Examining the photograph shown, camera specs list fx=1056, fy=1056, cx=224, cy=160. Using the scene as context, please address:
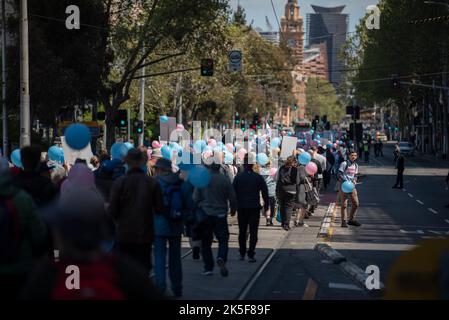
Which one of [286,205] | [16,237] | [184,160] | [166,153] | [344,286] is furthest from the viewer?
[286,205]

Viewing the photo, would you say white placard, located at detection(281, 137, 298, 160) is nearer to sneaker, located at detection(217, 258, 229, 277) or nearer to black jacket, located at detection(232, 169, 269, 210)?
black jacket, located at detection(232, 169, 269, 210)

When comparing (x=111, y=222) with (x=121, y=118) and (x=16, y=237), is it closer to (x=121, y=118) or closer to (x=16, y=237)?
(x=16, y=237)

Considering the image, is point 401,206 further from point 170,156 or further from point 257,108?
point 257,108

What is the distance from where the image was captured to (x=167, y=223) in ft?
39.5

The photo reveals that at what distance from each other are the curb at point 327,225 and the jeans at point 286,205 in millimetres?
771

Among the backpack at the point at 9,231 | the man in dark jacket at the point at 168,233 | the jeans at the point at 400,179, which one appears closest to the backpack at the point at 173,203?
the man in dark jacket at the point at 168,233

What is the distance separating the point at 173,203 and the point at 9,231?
15.2 ft

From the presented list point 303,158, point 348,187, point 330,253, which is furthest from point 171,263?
point 303,158

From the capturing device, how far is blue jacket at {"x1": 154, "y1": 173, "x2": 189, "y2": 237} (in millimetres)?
12055

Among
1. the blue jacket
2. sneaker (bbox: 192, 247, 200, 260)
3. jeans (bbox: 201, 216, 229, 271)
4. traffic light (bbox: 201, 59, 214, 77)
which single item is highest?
traffic light (bbox: 201, 59, 214, 77)

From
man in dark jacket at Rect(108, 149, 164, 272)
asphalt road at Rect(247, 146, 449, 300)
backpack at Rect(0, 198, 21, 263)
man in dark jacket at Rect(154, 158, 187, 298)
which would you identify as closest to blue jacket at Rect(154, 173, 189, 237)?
man in dark jacket at Rect(154, 158, 187, 298)

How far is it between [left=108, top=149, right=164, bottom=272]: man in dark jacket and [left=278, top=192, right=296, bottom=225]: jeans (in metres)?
11.6

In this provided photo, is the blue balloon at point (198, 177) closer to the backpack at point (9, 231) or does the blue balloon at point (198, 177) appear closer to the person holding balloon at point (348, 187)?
the backpack at point (9, 231)
